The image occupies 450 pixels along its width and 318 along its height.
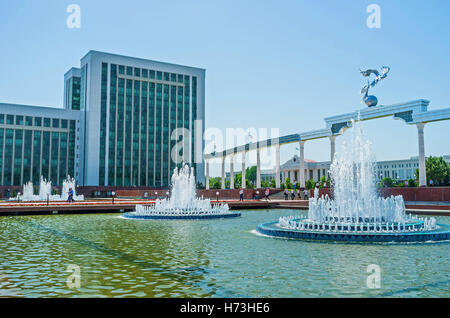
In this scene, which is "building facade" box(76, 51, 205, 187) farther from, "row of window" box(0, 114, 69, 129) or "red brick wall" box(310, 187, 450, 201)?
"red brick wall" box(310, 187, 450, 201)

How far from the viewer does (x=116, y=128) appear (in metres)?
77.8

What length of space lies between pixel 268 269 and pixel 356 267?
1.76 metres

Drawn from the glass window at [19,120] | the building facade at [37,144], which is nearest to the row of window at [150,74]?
the building facade at [37,144]

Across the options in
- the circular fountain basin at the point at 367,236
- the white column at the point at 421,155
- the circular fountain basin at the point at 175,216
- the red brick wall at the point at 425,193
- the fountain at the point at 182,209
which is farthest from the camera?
the white column at the point at 421,155

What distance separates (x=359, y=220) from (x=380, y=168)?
108 m

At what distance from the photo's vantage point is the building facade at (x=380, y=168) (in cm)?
10725

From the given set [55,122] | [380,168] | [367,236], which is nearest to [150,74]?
[55,122]

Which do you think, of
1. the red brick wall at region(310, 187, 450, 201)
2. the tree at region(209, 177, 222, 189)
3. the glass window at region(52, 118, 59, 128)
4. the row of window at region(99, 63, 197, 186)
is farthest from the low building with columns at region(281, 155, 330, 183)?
the red brick wall at region(310, 187, 450, 201)

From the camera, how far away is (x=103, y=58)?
76.4 meters

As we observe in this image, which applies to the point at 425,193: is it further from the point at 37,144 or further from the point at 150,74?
the point at 37,144

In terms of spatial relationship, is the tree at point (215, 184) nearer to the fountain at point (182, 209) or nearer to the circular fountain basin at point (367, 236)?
the fountain at point (182, 209)

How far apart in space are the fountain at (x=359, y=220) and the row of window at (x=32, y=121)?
224ft
